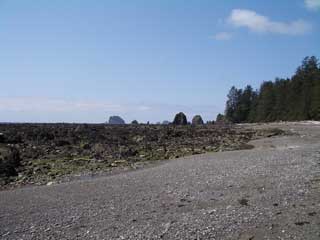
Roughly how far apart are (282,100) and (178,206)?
3720 inches

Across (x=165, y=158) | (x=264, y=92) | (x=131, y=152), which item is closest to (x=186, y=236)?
(x=165, y=158)

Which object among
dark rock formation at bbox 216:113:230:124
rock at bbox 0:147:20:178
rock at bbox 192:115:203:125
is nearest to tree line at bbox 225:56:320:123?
dark rock formation at bbox 216:113:230:124

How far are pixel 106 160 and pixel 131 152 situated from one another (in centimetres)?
328

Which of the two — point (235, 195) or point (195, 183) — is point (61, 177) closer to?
point (195, 183)

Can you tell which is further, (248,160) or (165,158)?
(165,158)

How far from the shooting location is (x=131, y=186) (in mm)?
15195

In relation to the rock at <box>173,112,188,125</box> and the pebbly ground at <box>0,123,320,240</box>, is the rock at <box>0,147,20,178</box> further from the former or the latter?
the rock at <box>173,112,188,125</box>

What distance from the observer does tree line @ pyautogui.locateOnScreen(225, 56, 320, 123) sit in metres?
86.2

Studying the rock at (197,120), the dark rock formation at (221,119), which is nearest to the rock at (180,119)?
the rock at (197,120)

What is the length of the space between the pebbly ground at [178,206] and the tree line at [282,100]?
69254mm

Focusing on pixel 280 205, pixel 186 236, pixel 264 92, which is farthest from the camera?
pixel 264 92

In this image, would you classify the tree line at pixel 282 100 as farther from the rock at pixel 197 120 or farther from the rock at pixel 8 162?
the rock at pixel 8 162

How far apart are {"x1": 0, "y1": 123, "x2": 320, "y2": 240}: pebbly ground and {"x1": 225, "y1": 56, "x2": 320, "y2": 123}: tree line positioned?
227ft

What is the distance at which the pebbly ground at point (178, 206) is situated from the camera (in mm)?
9781
